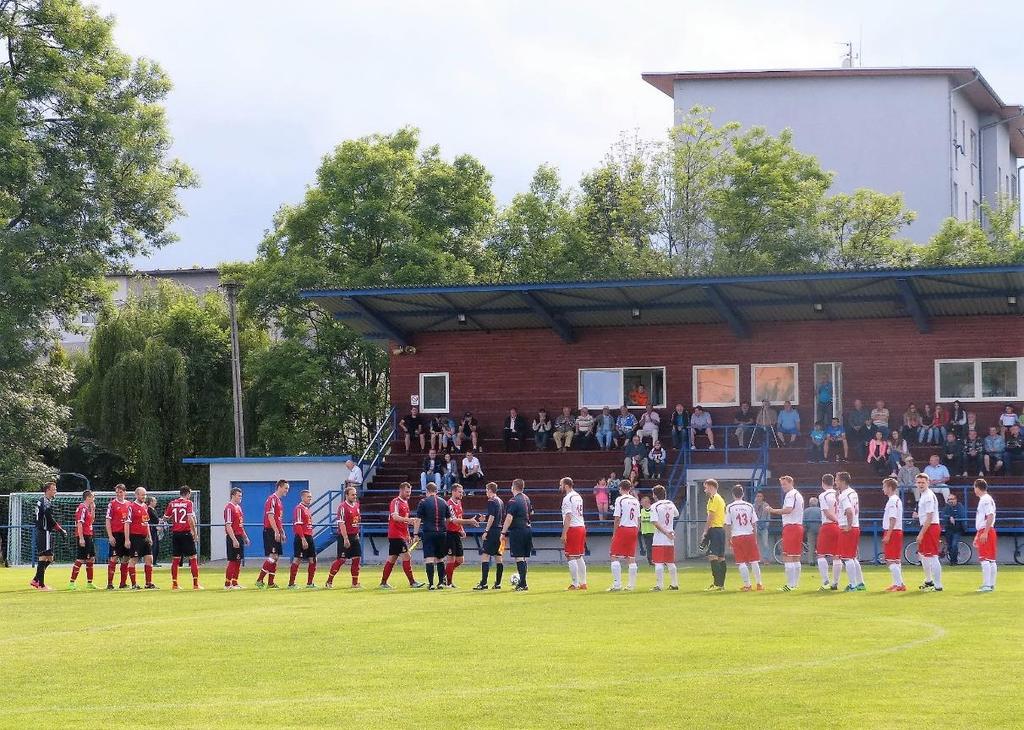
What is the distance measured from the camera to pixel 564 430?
1752 inches

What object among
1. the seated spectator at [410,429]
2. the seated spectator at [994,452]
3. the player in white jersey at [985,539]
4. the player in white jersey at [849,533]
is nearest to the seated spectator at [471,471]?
the seated spectator at [410,429]

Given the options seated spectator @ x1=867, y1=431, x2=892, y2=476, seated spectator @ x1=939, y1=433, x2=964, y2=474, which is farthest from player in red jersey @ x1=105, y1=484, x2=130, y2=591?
seated spectator @ x1=939, y1=433, x2=964, y2=474

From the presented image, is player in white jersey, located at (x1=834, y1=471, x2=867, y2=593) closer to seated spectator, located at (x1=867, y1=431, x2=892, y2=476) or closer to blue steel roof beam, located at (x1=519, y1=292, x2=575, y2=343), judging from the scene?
seated spectator, located at (x1=867, y1=431, x2=892, y2=476)

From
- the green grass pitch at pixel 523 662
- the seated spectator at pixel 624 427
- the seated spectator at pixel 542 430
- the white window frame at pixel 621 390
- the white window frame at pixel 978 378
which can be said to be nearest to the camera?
the green grass pitch at pixel 523 662

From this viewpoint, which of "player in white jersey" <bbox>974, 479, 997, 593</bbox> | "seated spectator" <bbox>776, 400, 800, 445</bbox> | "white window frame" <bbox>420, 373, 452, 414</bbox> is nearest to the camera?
"player in white jersey" <bbox>974, 479, 997, 593</bbox>

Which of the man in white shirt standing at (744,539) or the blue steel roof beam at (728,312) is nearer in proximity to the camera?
the man in white shirt standing at (744,539)

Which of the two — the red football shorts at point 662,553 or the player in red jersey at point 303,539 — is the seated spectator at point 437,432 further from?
the red football shorts at point 662,553

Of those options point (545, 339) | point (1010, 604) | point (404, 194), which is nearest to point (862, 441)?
point (545, 339)

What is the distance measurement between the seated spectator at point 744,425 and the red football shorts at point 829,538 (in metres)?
15.8

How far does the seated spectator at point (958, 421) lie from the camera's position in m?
39.8

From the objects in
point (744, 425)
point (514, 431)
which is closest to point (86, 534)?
point (514, 431)

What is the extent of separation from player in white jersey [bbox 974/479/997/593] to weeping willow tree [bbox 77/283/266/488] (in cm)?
3663

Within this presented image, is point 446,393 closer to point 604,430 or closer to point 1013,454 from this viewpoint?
point 604,430

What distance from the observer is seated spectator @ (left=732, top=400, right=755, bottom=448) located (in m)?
42.4
